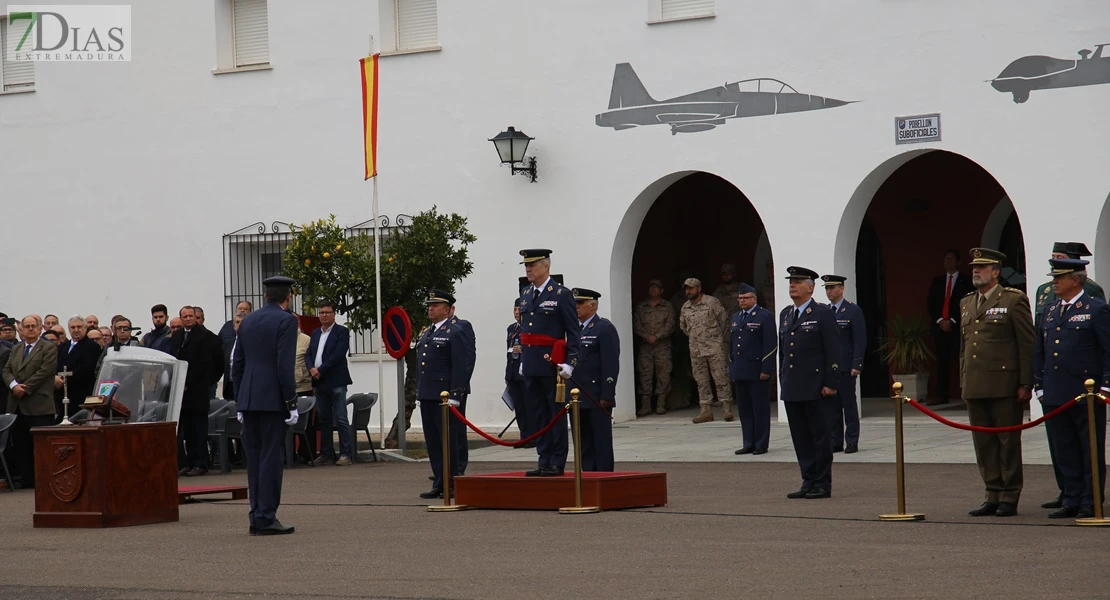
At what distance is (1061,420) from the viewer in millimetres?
9734

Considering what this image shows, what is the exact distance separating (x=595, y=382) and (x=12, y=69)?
554 inches

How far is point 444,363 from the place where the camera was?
1256 cm

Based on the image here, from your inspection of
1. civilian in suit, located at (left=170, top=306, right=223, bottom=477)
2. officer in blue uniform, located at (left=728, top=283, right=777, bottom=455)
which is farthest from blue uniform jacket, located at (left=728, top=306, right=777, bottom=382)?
civilian in suit, located at (left=170, top=306, right=223, bottom=477)

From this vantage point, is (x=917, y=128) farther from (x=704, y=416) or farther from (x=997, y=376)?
(x=997, y=376)

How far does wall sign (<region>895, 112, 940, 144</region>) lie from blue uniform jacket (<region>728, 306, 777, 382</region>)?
3068 mm

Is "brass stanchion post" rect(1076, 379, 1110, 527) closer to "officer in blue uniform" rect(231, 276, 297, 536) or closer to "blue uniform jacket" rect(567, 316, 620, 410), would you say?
"blue uniform jacket" rect(567, 316, 620, 410)

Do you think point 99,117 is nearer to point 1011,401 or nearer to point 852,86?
point 852,86

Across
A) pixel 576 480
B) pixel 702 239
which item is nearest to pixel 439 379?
pixel 576 480

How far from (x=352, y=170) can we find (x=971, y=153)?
830cm

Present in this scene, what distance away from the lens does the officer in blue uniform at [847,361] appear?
15.0 meters

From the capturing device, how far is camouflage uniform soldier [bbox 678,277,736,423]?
18.7 m

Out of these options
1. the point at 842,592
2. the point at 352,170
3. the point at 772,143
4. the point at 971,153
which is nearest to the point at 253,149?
the point at 352,170

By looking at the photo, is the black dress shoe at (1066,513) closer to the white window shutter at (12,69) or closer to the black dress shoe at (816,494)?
the black dress shoe at (816,494)

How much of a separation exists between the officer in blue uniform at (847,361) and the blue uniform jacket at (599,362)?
2.93 m
